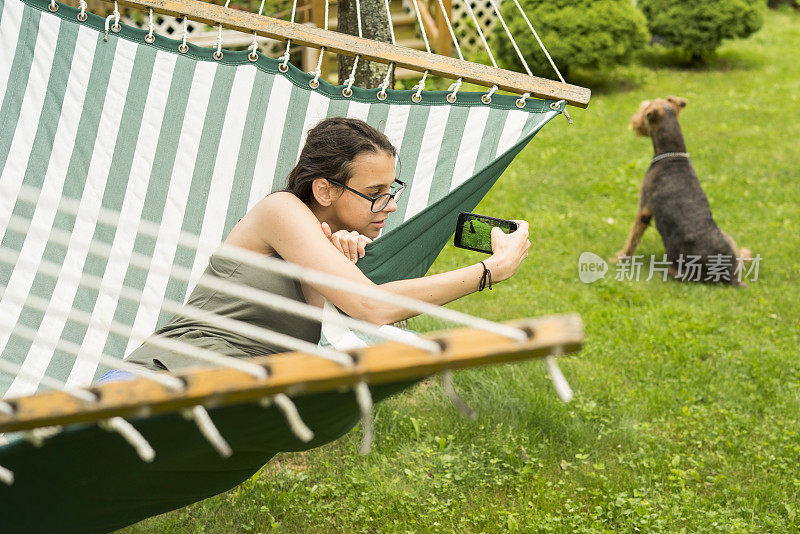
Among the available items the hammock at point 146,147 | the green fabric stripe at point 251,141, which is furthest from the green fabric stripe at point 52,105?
the green fabric stripe at point 251,141

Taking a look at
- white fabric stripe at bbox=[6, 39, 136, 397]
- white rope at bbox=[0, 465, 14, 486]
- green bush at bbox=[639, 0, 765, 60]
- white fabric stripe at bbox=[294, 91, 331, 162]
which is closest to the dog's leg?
white fabric stripe at bbox=[294, 91, 331, 162]

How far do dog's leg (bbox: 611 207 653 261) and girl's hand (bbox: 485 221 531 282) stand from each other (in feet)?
7.86

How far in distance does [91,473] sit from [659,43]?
853cm

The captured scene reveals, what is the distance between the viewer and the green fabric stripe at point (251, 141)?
2.69 meters

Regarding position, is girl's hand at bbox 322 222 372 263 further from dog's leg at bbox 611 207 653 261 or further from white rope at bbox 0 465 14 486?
Answer: dog's leg at bbox 611 207 653 261

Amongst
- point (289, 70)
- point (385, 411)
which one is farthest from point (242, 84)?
point (385, 411)

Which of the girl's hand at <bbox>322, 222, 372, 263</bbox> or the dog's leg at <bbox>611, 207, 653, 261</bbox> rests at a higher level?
the dog's leg at <bbox>611, 207, 653, 261</bbox>

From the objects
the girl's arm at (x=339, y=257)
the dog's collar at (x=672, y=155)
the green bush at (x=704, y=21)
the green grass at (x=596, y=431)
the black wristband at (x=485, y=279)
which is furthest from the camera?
the green bush at (x=704, y=21)

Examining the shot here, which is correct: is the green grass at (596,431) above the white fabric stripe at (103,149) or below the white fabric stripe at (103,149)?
below

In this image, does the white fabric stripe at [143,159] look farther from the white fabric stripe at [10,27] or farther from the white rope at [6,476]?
the white rope at [6,476]

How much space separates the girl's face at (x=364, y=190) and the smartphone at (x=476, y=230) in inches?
7.7

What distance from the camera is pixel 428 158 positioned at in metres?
2.57

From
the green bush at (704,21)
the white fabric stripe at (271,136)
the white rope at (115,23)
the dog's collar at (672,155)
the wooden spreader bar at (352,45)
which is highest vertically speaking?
the green bush at (704,21)

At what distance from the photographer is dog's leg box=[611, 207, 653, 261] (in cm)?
433
